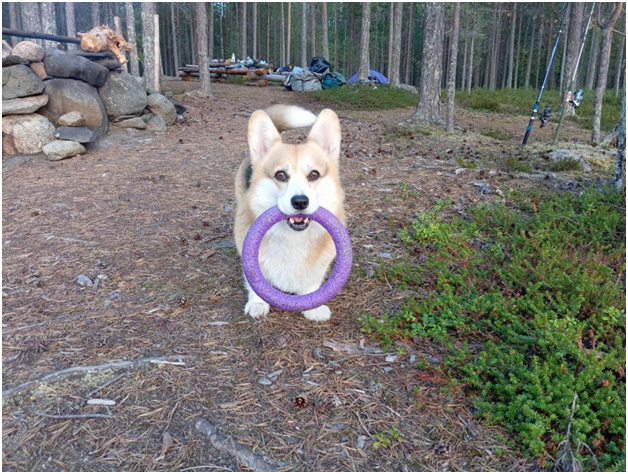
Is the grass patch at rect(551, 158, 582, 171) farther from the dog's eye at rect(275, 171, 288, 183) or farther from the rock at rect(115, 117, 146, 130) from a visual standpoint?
the rock at rect(115, 117, 146, 130)

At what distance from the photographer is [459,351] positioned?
249cm

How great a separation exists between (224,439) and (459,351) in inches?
53.6

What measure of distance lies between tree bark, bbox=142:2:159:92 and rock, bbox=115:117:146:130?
3009 mm

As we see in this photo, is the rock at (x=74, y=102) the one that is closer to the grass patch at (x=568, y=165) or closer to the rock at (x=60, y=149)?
the rock at (x=60, y=149)

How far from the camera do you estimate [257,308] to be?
10.2 ft

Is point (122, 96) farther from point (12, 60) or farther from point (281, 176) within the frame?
point (281, 176)

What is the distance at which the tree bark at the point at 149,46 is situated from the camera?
11203 millimetres

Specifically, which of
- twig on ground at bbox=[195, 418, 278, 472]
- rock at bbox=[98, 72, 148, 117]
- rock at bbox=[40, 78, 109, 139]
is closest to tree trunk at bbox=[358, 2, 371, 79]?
rock at bbox=[98, 72, 148, 117]

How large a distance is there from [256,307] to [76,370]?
1160 mm

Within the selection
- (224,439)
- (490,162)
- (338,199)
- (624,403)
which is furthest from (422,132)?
(224,439)

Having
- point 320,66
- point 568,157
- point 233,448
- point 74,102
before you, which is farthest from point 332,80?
point 233,448

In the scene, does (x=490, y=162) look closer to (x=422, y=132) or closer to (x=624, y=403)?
(x=422, y=132)

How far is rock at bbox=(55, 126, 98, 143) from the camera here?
287 inches

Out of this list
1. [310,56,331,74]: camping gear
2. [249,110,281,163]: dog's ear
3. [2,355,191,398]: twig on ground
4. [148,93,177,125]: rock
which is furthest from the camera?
[310,56,331,74]: camping gear
